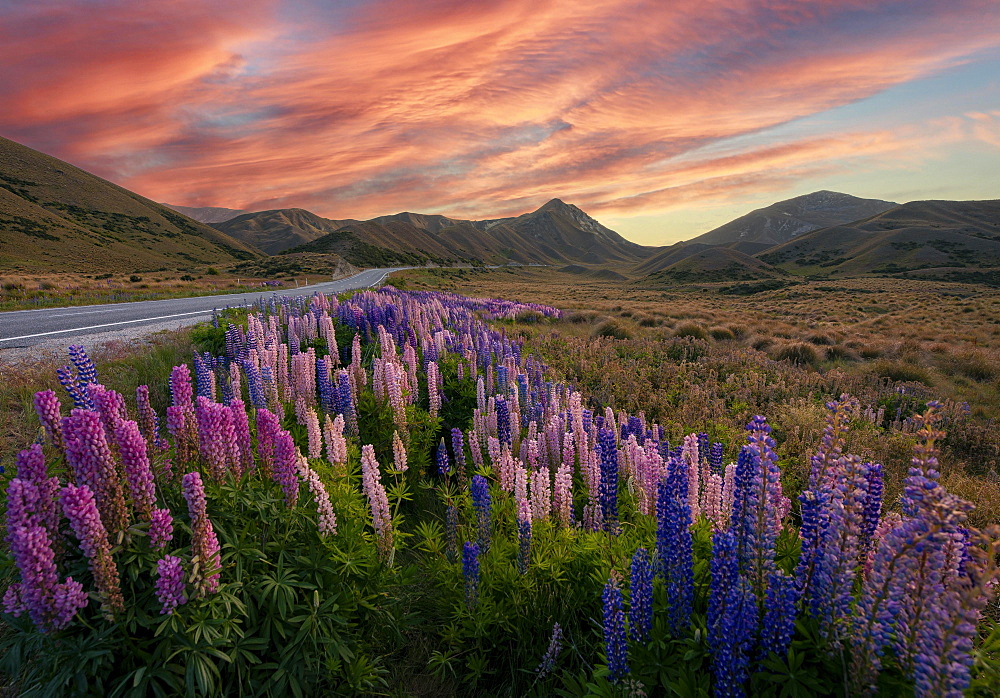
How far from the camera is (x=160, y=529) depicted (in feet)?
8.57

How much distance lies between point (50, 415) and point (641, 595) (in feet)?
12.3

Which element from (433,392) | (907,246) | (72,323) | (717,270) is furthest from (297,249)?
(907,246)

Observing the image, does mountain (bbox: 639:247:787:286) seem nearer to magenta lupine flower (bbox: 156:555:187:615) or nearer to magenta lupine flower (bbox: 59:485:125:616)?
magenta lupine flower (bbox: 156:555:187:615)

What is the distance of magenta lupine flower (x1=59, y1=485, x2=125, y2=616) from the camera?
236 cm

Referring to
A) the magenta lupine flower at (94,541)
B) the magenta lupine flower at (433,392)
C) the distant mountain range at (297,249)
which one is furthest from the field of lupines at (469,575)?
the distant mountain range at (297,249)

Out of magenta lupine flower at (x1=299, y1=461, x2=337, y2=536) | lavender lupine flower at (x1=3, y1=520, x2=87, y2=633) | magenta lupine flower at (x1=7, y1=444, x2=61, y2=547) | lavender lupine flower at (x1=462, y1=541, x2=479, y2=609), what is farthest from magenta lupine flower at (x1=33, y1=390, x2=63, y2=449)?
lavender lupine flower at (x1=462, y1=541, x2=479, y2=609)

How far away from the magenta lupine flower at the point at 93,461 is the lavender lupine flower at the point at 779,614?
140 inches

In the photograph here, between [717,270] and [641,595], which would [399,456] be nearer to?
[641,595]

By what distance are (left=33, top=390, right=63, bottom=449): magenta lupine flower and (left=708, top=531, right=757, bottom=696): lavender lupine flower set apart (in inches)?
154

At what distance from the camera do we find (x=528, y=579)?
149 inches

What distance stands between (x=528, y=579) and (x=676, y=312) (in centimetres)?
3182

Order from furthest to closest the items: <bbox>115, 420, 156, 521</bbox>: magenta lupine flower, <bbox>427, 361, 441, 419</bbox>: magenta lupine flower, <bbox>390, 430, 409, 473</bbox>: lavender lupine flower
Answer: <bbox>427, 361, 441, 419</bbox>: magenta lupine flower → <bbox>390, 430, 409, 473</bbox>: lavender lupine flower → <bbox>115, 420, 156, 521</bbox>: magenta lupine flower

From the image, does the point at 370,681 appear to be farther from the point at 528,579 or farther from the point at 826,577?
the point at 826,577

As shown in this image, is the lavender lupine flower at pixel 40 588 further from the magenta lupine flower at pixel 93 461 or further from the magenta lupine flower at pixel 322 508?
the magenta lupine flower at pixel 322 508
